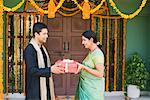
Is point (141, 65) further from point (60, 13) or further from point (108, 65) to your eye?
point (60, 13)

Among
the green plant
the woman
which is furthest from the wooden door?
the woman

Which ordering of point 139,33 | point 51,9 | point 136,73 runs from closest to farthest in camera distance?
point 51,9 → point 136,73 → point 139,33

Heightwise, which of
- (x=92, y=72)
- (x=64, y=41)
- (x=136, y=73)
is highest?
(x=64, y=41)

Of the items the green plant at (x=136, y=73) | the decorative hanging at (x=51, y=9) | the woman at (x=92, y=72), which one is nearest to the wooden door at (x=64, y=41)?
the green plant at (x=136, y=73)

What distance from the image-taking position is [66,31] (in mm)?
7668

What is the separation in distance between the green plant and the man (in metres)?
4.21

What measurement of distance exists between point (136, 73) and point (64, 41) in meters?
1.74

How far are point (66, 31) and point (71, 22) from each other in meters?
0.23

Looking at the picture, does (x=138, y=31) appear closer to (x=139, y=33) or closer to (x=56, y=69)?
(x=139, y=33)

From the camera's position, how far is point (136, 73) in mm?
7375

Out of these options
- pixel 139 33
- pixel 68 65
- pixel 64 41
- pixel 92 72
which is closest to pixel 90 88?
pixel 92 72

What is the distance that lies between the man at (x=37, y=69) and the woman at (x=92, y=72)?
0.47 m

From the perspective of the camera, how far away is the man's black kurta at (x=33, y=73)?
3316 mm

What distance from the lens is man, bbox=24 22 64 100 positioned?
3.32 m
